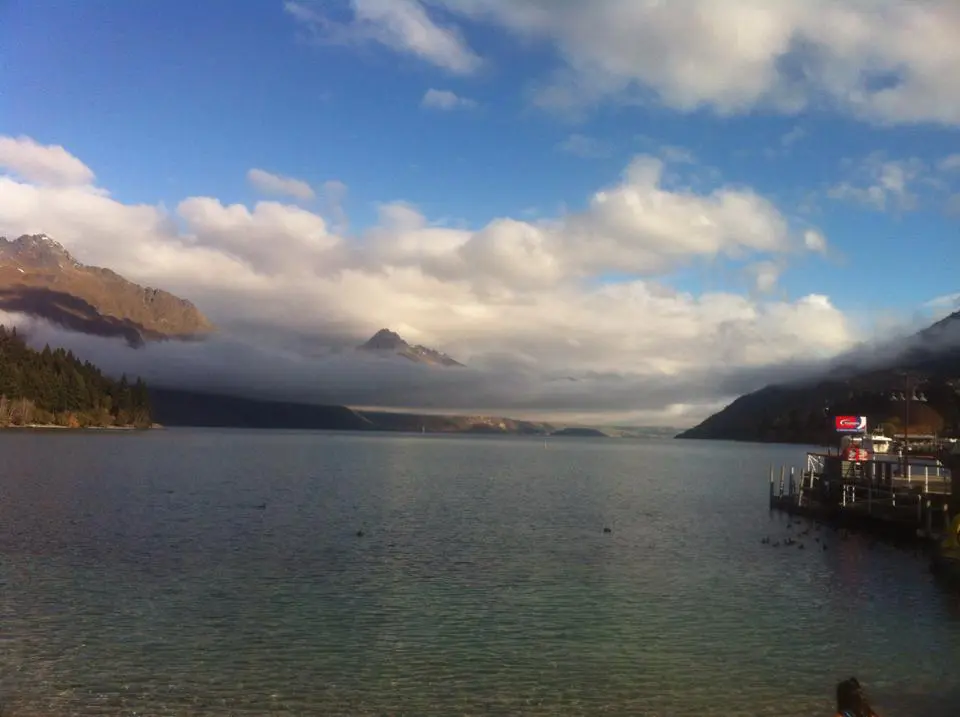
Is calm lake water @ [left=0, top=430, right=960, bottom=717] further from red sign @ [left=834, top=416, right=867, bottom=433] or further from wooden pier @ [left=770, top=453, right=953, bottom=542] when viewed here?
red sign @ [left=834, top=416, right=867, bottom=433]

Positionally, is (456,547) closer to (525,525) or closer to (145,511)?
(525,525)

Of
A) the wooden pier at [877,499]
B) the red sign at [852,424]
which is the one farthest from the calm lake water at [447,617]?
the red sign at [852,424]

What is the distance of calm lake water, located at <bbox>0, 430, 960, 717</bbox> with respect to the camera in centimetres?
2119

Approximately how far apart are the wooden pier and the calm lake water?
9.87 feet

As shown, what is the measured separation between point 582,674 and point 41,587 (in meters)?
21.8

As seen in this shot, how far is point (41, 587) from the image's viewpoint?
3161 centimetres

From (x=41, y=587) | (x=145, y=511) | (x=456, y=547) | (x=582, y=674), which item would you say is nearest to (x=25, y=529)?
(x=145, y=511)

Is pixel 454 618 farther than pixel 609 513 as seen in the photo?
No

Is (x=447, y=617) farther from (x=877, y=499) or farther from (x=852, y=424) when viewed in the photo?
(x=852, y=424)

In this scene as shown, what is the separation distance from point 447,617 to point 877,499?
44.9 m

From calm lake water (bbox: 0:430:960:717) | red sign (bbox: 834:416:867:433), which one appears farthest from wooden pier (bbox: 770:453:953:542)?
red sign (bbox: 834:416:867:433)

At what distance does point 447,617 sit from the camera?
2873 centimetres

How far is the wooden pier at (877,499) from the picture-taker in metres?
52.6

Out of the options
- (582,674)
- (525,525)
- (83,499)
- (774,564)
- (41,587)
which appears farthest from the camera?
(83,499)
